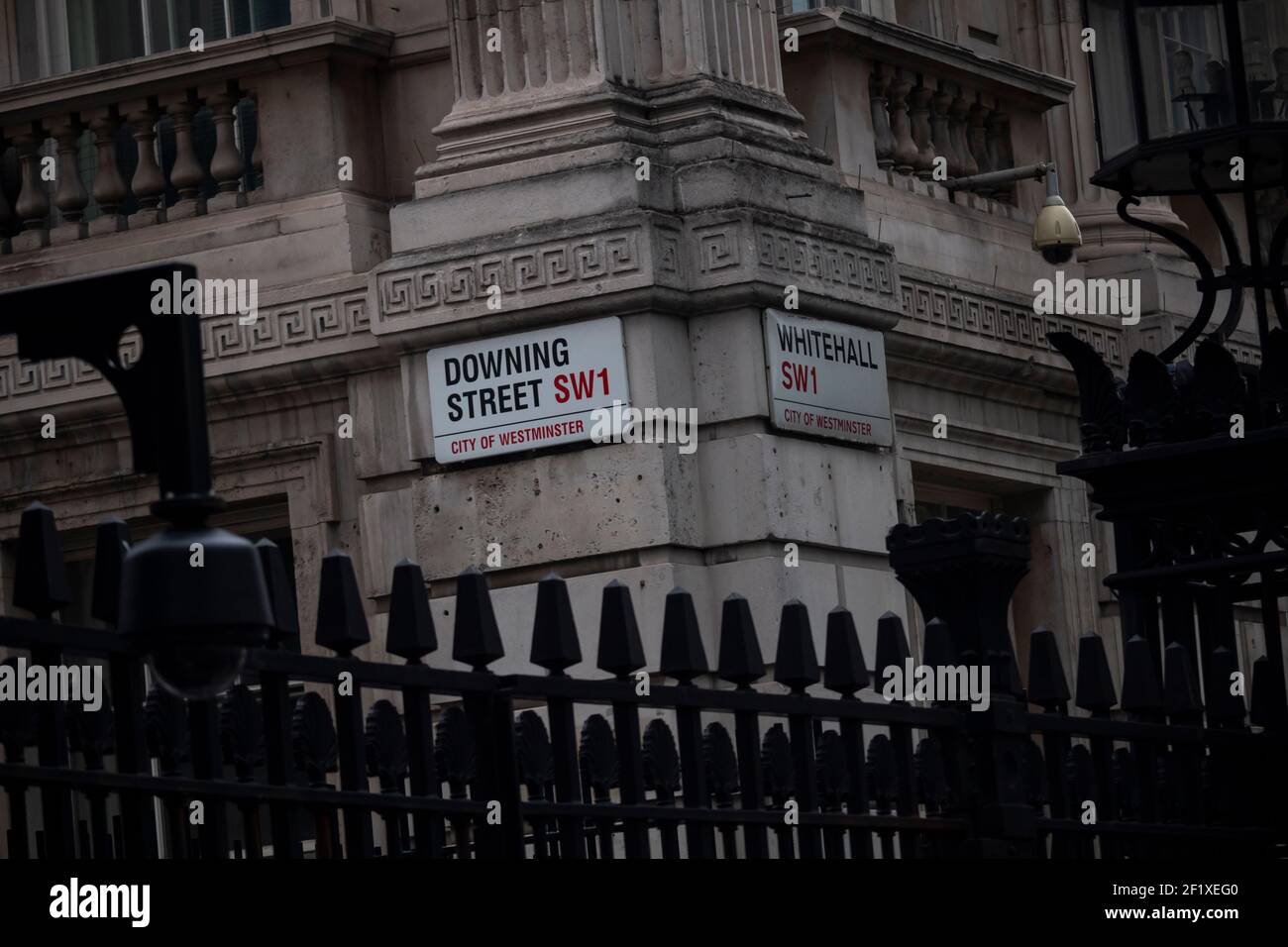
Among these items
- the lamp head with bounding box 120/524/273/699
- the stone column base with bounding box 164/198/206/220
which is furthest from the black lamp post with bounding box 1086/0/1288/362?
the lamp head with bounding box 120/524/273/699

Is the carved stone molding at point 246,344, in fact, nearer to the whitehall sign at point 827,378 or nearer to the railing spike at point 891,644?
the whitehall sign at point 827,378

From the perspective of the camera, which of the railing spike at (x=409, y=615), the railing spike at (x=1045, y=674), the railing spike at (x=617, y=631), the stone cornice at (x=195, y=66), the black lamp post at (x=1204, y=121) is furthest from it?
the stone cornice at (x=195, y=66)

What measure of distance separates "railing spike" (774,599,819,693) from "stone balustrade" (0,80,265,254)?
712cm

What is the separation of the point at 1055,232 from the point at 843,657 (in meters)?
7.08

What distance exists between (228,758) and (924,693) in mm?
2216

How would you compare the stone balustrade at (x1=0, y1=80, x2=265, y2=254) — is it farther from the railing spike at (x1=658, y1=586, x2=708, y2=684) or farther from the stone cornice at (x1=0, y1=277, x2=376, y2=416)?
the railing spike at (x1=658, y1=586, x2=708, y2=684)

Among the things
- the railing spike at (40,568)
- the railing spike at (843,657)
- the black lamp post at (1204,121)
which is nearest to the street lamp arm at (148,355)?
the railing spike at (40,568)

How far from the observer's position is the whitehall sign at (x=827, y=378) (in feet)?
40.2

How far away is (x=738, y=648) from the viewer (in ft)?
23.2

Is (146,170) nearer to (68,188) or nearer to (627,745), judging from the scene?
(68,188)

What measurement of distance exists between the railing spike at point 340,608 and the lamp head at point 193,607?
1.42 meters

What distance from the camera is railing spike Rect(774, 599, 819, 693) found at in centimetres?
721
